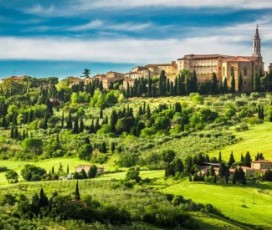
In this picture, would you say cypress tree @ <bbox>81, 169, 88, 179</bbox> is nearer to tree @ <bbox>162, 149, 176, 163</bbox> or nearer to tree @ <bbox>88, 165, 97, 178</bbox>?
tree @ <bbox>88, 165, 97, 178</bbox>

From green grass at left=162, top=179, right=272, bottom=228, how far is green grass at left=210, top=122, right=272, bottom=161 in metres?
14.9

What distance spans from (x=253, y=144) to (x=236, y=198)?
27403 millimetres

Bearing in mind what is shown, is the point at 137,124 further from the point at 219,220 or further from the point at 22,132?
the point at 219,220

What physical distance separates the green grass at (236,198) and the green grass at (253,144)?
14941 mm

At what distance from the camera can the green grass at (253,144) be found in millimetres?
88312

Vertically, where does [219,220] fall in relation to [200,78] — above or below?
below

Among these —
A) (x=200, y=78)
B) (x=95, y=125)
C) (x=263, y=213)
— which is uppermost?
(x=200, y=78)

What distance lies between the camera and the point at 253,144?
92562 millimetres

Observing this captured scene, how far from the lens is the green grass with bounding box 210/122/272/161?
8831 centimetres

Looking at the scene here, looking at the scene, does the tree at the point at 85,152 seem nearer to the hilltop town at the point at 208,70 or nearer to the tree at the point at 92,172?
the tree at the point at 92,172

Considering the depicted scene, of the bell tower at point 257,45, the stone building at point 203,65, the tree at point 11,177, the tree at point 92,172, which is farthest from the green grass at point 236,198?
the bell tower at point 257,45

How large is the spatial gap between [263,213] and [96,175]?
27240mm

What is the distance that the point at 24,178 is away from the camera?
82312mm

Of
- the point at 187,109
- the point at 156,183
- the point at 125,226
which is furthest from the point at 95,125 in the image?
the point at 125,226
